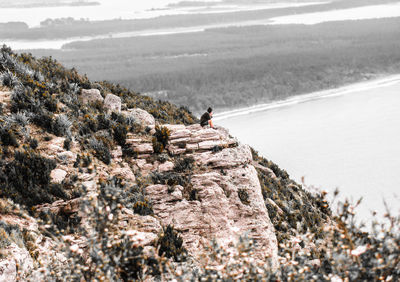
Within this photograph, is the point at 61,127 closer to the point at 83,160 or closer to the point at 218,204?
the point at 83,160

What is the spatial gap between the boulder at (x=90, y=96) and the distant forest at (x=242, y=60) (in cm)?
4077

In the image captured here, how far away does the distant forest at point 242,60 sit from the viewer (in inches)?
2448

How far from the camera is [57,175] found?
8.53 m

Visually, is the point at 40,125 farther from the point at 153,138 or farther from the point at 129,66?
the point at 129,66

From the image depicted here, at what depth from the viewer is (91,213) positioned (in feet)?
15.1

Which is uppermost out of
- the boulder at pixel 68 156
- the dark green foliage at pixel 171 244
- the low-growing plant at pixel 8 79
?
the low-growing plant at pixel 8 79

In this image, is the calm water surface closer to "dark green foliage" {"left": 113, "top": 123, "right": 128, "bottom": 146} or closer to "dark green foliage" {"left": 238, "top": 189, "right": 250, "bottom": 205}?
"dark green foliage" {"left": 238, "top": 189, "right": 250, "bottom": 205}

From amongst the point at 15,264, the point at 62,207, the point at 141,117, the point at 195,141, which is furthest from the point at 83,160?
the point at 141,117

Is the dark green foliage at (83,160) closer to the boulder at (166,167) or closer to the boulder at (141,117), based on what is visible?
the boulder at (166,167)

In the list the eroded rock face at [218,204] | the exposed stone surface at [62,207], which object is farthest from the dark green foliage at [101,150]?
the exposed stone surface at [62,207]

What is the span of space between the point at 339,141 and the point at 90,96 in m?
23.4

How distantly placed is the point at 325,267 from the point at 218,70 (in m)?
71.2

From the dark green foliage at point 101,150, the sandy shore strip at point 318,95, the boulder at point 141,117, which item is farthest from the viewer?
the sandy shore strip at point 318,95

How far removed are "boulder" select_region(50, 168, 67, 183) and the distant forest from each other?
46397mm
